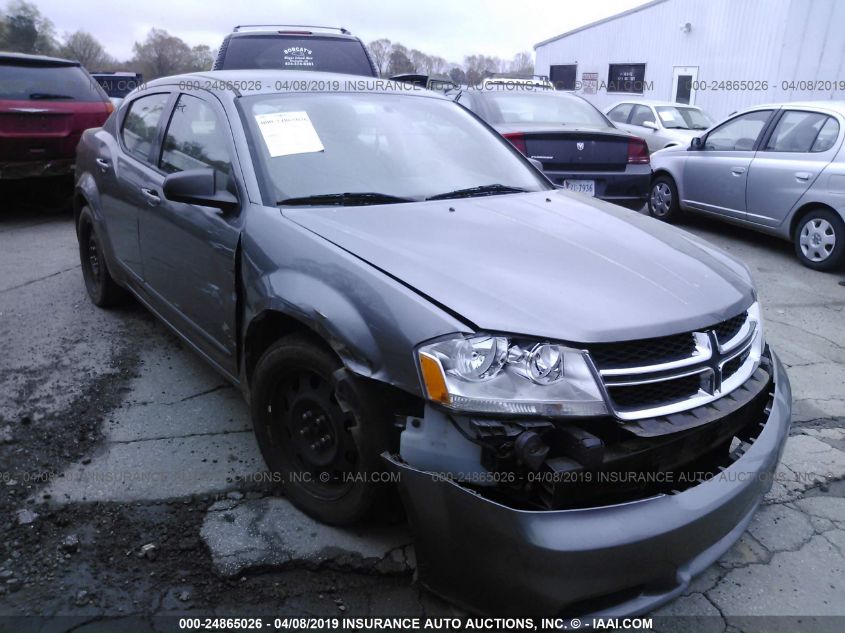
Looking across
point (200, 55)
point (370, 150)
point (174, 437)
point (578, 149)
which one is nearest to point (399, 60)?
point (200, 55)

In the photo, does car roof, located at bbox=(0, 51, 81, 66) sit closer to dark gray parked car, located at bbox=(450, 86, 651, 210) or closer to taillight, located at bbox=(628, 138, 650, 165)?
dark gray parked car, located at bbox=(450, 86, 651, 210)

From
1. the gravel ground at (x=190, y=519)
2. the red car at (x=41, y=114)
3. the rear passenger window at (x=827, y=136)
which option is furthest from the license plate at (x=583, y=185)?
the red car at (x=41, y=114)

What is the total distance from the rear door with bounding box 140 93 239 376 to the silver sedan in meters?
5.59

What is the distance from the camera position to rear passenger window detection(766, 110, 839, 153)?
20.9 ft

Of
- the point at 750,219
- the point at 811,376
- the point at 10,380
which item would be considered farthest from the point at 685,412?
the point at 750,219

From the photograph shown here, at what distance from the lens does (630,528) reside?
73.4 inches

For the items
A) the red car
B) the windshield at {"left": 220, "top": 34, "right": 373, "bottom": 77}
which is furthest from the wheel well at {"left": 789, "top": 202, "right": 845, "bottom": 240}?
the red car

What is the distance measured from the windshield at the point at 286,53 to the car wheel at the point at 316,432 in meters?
6.37

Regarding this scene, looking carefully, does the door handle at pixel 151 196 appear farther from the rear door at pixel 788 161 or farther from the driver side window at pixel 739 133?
the driver side window at pixel 739 133

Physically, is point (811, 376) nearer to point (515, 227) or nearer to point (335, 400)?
point (515, 227)

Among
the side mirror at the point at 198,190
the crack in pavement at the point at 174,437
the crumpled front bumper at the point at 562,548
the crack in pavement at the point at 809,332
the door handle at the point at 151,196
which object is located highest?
the side mirror at the point at 198,190

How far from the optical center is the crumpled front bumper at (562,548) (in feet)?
5.95

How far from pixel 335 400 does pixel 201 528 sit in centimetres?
81

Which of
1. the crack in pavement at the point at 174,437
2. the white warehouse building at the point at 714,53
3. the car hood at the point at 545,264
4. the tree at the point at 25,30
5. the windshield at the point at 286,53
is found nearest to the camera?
the car hood at the point at 545,264
